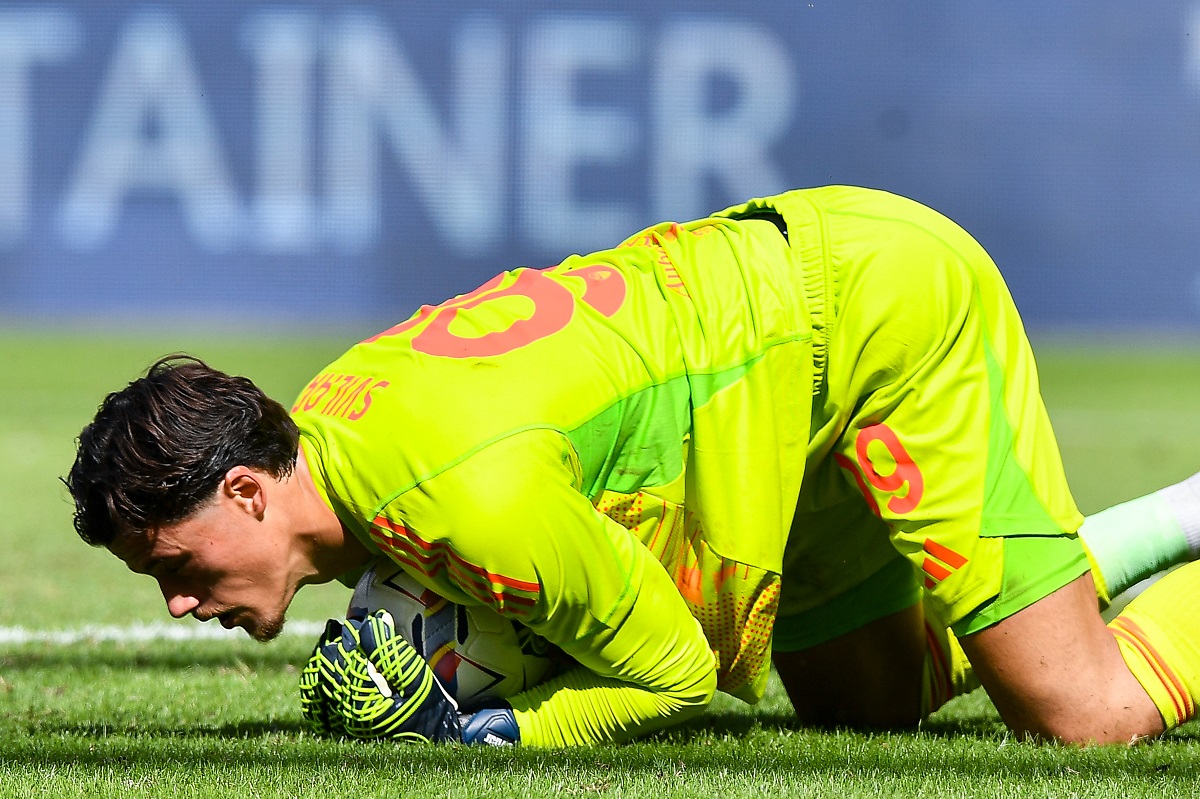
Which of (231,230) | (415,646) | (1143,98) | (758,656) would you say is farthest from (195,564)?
(1143,98)

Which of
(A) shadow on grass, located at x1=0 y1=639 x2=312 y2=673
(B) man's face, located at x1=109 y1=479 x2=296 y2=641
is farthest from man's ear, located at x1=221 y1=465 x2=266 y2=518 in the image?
(A) shadow on grass, located at x1=0 y1=639 x2=312 y2=673

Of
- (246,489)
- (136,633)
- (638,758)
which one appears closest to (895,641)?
(638,758)

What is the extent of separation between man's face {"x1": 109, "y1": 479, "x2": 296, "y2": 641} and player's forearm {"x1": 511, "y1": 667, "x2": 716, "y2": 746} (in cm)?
52

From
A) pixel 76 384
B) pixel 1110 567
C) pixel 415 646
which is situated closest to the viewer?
pixel 415 646

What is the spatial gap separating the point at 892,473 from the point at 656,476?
46 cm

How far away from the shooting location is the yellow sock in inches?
117

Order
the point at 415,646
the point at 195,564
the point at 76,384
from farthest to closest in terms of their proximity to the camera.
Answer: the point at 76,384
the point at 415,646
the point at 195,564

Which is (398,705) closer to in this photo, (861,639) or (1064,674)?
(861,639)

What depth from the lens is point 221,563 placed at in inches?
104

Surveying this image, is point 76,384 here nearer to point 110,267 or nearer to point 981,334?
point 110,267

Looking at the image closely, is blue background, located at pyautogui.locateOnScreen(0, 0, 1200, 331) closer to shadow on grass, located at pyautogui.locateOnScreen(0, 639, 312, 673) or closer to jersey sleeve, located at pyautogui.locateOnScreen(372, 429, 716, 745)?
shadow on grass, located at pyautogui.locateOnScreen(0, 639, 312, 673)

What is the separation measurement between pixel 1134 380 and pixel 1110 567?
32.5 feet

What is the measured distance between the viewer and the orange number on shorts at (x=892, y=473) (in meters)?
A: 2.86

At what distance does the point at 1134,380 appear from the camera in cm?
1255
